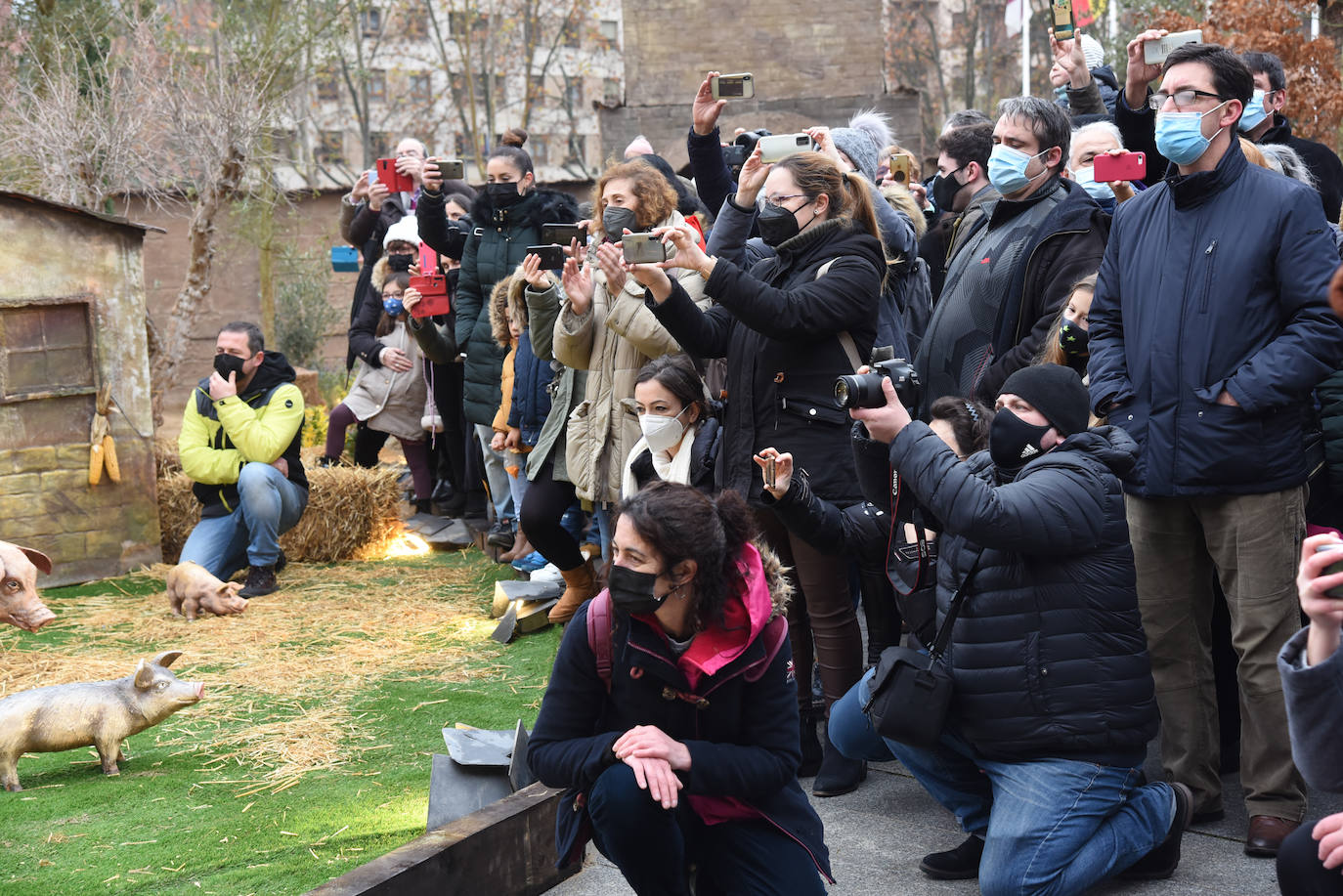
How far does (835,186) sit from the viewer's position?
5074 millimetres

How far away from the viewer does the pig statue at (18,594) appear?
518 centimetres

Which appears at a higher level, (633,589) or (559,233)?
(559,233)

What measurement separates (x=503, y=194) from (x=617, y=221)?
2.29 metres

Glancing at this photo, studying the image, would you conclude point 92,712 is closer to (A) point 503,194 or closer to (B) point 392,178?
(A) point 503,194

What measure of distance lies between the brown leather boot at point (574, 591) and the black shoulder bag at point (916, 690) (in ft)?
10.3

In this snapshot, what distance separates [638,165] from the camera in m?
5.97

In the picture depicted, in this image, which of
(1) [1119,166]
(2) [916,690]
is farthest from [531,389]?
(2) [916,690]

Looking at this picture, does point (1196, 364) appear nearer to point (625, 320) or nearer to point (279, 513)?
point (625, 320)

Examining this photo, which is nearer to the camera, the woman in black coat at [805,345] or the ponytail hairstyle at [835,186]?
the woman in black coat at [805,345]

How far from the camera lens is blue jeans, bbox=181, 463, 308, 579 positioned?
27.0ft

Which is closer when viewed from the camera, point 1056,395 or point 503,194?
point 1056,395

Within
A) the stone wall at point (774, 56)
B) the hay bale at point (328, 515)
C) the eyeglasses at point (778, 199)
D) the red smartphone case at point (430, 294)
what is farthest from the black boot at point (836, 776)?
the stone wall at point (774, 56)

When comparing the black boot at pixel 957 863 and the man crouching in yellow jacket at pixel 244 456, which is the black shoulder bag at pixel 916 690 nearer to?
the black boot at pixel 957 863

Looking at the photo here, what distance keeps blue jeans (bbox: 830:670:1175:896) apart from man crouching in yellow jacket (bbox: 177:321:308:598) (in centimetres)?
523
